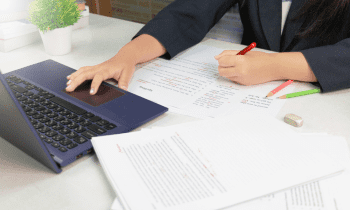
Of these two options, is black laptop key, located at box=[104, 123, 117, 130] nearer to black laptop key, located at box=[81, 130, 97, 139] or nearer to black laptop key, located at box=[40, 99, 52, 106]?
black laptop key, located at box=[81, 130, 97, 139]

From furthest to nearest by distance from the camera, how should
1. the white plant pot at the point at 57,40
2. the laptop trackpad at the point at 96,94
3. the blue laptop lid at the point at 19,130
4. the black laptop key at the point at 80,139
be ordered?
the white plant pot at the point at 57,40
the laptop trackpad at the point at 96,94
the black laptop key at the point at 80,139
the blue laptop lid at the point at 19,130

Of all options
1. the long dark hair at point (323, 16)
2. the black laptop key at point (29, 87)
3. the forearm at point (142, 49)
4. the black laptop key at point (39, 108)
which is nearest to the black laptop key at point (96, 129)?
the black laptop key at point (39, 108)

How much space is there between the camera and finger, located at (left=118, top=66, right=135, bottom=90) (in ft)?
2.23

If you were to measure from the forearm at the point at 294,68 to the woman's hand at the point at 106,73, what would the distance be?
0.38m

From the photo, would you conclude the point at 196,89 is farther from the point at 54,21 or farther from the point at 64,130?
the point at 54,21

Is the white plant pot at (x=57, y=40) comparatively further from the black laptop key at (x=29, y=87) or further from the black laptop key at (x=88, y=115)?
the black laptop key at (x=88, y=115)

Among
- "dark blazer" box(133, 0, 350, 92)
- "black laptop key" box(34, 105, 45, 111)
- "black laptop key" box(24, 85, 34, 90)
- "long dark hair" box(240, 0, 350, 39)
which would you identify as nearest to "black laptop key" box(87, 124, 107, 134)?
"black laptop key" box(34, 105, 45, 111)

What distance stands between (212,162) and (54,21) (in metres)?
0.64

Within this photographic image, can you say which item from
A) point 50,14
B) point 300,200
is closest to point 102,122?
point 300,200

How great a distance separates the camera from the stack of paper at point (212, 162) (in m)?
0.36

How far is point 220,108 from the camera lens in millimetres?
608

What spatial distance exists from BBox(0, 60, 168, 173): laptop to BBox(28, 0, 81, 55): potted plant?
5.5 inches

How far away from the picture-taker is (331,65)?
70 centimetres

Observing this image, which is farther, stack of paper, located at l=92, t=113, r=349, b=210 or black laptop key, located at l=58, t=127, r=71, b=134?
black laptop key, located at l=58, t=127, r=71, b=134
